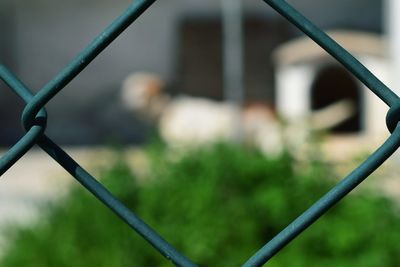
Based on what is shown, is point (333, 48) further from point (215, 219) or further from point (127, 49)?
point (127, 49)

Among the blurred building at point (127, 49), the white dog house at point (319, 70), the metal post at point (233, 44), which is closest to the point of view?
the white dog house at point (319, 70)

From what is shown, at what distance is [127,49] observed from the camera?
32.3 feet

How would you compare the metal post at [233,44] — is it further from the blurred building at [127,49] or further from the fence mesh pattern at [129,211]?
the fence mesh pattern at [129,211]

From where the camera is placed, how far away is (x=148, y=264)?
6.92ft

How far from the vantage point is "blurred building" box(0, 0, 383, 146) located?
9633 mm

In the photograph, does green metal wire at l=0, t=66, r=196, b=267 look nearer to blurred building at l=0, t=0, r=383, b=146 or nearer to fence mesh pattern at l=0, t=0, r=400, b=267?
fence mesh pattern at l=0, t=0, r=400, b=267

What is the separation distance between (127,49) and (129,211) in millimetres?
9238

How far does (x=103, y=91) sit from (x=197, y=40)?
111cm

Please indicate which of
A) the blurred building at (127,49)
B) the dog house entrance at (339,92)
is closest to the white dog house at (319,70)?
the dog house entrance at (339,92)

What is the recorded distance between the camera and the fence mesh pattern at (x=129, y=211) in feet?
2.19

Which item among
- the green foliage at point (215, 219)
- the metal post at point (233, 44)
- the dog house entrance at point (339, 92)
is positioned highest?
the green foliage at point (215, 219)

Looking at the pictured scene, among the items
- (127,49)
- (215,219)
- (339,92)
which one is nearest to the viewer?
(215,219)

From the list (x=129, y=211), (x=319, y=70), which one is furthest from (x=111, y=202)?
(x=319, y=70)

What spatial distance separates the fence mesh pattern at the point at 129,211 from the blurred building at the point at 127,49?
28.8 feet
